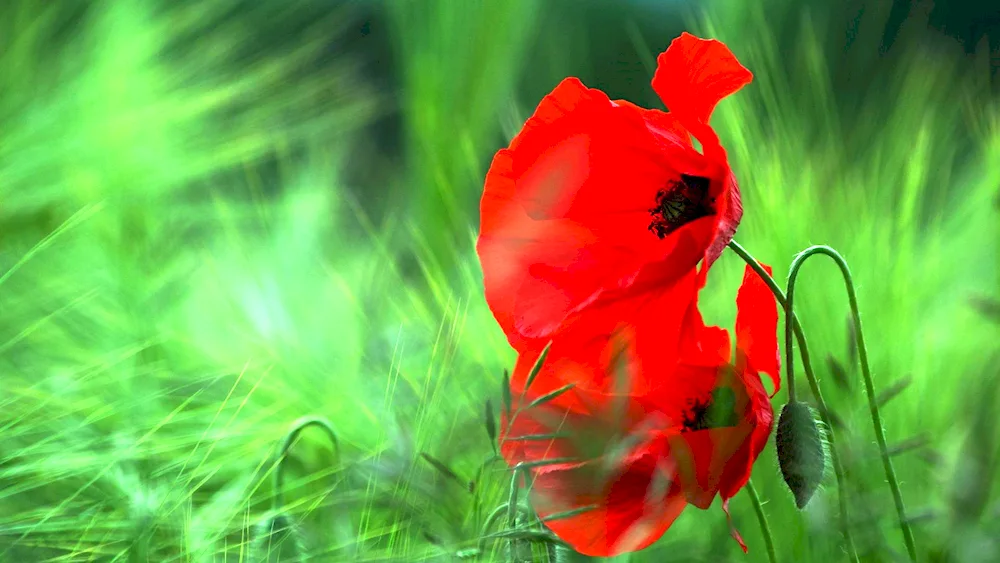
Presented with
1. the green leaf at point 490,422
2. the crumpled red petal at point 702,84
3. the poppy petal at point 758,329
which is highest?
the crumpled red petal at point 702,84

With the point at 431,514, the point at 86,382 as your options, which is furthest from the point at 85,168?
the point at 431,514

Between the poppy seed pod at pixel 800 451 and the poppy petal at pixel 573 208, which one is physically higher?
the poppy petal at pixel 573 208

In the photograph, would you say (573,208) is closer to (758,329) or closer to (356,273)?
(758,329)

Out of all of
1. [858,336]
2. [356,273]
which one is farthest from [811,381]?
[356,273]

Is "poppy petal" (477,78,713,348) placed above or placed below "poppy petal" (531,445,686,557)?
above

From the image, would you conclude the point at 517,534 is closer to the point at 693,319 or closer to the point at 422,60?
the point at 693,319
